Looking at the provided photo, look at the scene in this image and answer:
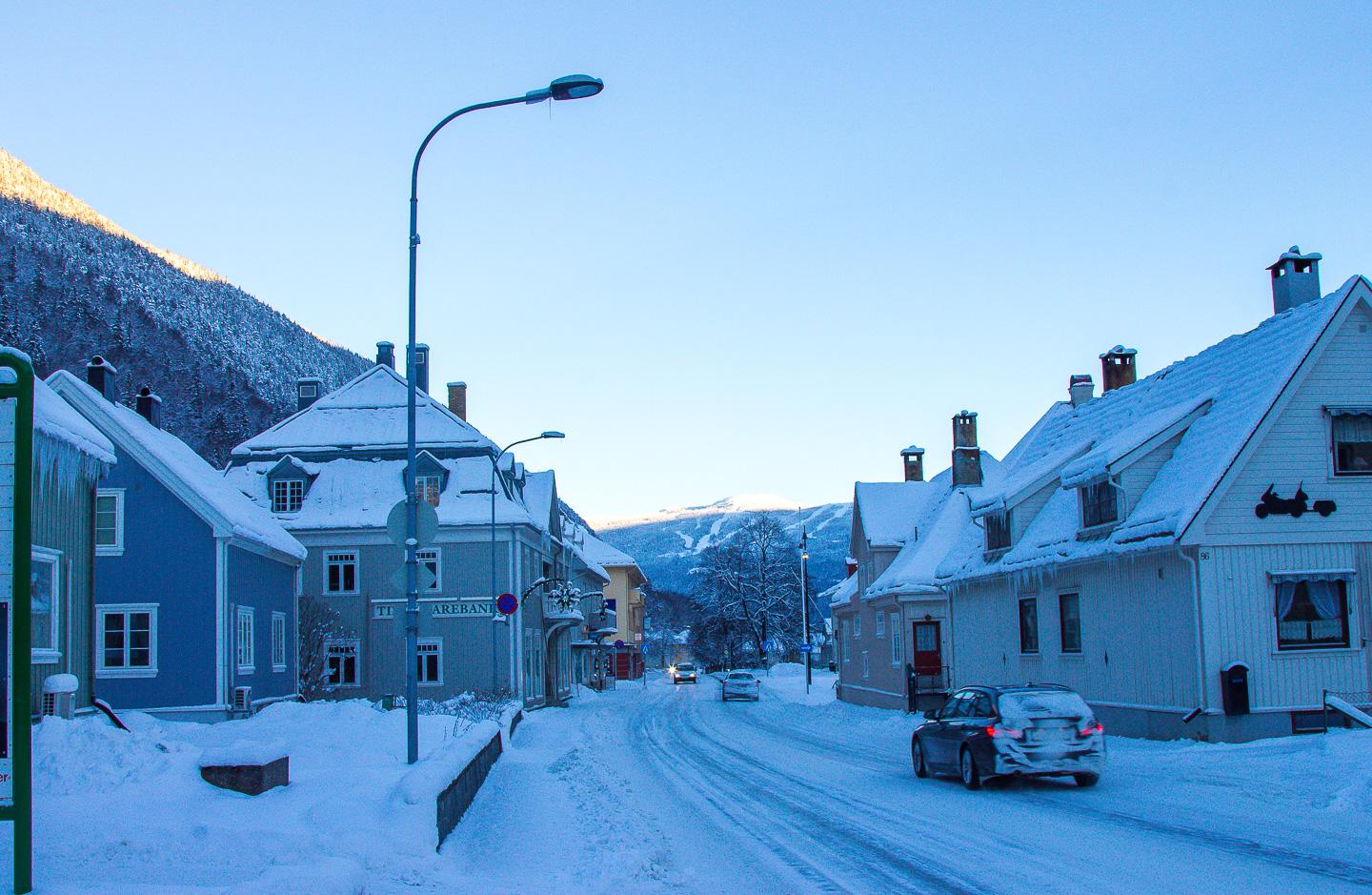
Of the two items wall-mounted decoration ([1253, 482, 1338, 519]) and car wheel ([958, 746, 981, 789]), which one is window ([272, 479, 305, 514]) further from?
wall-mounted decoration ([1253, 482, 1338, 519])

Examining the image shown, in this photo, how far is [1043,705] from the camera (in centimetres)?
1614

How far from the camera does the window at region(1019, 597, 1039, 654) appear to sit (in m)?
28.1

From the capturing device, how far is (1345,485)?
21.6m

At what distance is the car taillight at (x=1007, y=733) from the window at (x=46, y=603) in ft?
43.2

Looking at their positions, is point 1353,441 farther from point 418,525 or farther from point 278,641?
point 278,641

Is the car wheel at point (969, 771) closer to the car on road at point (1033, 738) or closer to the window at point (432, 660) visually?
the car on road at point (1033, 738)

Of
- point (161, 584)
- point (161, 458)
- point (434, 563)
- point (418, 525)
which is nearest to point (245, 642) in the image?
point (161, 584)

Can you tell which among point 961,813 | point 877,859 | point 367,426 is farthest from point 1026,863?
point 367,426

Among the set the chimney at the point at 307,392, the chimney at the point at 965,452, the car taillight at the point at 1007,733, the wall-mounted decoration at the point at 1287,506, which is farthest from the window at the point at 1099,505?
the chimney at the point at 307,392

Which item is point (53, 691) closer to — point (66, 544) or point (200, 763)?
point (66, 544)

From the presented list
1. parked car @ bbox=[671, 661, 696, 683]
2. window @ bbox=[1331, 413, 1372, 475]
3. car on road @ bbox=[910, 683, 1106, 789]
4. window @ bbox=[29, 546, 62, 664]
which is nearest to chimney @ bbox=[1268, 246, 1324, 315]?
window @ bbox=[1331, 413, 1372, 475]

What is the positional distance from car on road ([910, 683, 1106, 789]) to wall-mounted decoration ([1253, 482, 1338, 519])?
22.7ft

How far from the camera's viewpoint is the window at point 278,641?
33031 millimetres

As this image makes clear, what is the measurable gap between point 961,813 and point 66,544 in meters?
13.5
